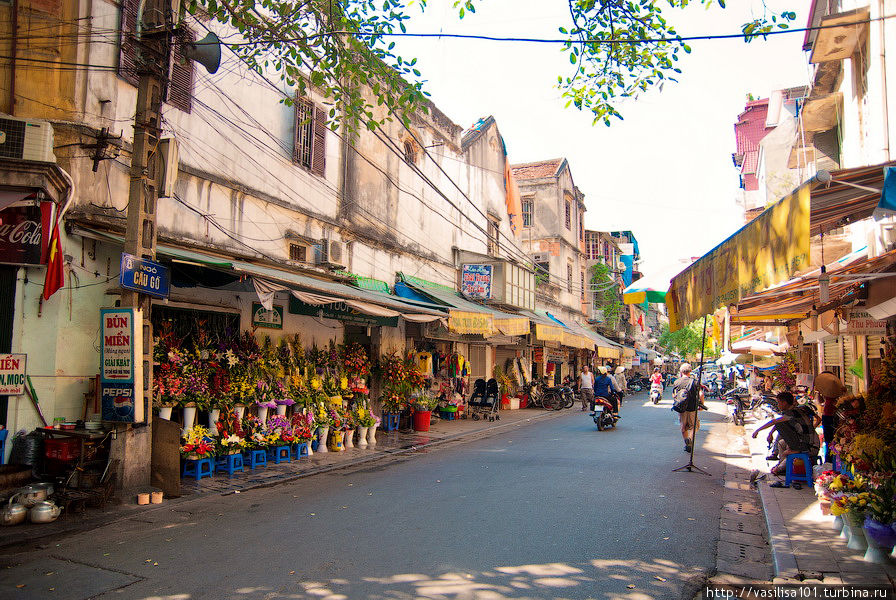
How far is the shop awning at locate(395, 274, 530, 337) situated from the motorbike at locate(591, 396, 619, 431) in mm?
2677

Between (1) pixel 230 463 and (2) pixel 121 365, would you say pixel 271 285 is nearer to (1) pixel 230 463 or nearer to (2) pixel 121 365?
(2) pixel 121 365

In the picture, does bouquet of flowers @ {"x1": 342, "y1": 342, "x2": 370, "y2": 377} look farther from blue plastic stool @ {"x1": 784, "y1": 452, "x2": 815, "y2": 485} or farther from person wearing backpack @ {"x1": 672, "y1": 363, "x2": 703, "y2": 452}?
blue plastic stool @ {"x1": 784, "y1": 452, "x2": 815, "y2": 485}

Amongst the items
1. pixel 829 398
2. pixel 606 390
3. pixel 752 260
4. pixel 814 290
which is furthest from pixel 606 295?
pixel 752 260

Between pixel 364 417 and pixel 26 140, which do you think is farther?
pixel 364 417

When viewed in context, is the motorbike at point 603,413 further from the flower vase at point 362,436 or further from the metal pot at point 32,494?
the metal pot at point 32,494

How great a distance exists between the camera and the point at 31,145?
24.2 feet

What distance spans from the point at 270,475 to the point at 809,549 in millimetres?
7260

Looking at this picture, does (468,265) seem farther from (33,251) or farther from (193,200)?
(33,251)

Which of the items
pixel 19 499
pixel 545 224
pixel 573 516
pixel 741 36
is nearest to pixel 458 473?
pixel 573 516

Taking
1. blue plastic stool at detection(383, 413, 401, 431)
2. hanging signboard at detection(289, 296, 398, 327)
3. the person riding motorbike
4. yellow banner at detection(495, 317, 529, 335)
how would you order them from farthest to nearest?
the person riding motorbike, yellow banner at detection(495, 317, 529, 335), blue plastic stool at detection(383, 413, 401, 431), hanging signboard at detection(289, 296, 398, 327)

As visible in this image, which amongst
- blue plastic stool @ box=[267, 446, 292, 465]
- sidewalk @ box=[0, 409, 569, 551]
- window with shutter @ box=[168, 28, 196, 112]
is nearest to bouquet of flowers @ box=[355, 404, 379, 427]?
sidewalk @ box=[0, 409, 569, 551]

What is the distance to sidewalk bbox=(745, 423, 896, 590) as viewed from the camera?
4.69 metres

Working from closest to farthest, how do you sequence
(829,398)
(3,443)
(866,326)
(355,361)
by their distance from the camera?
(3,443) < (866,326) < (829,398) < (355,361)

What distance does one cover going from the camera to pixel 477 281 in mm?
20641
